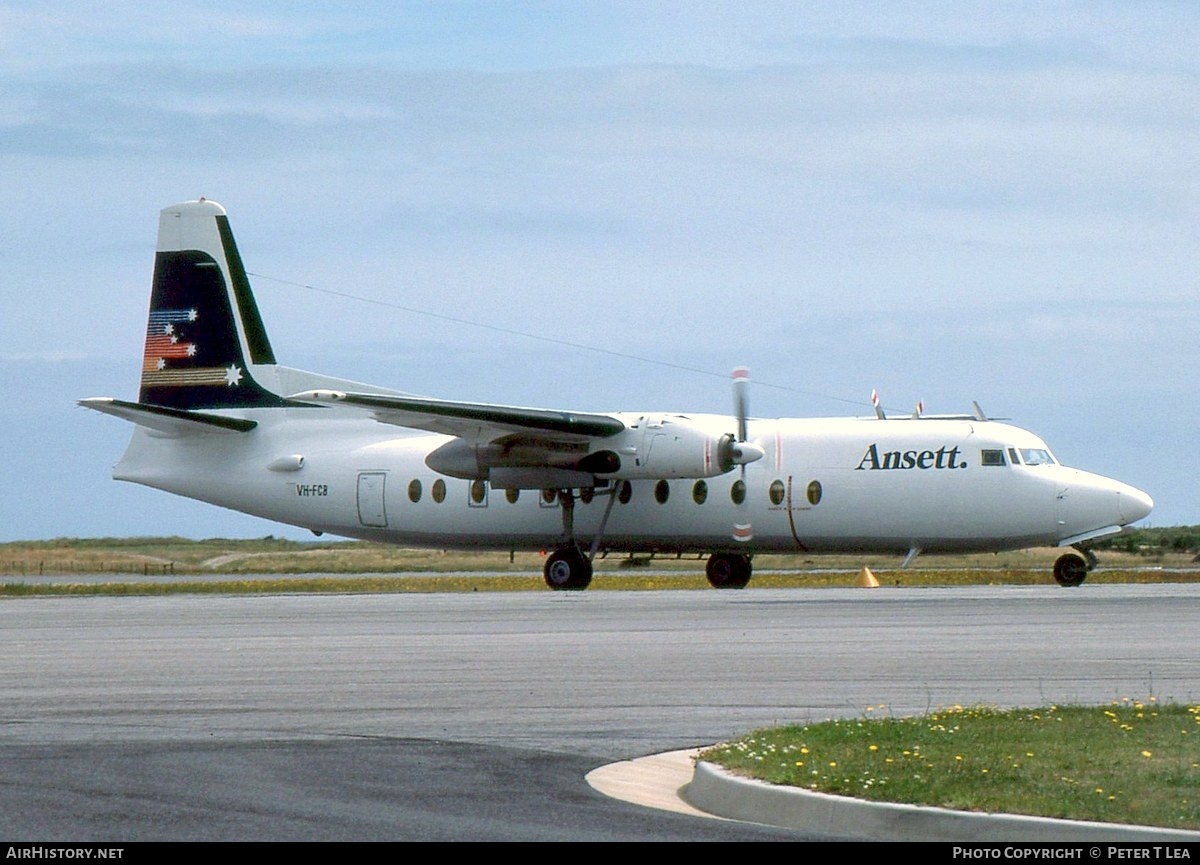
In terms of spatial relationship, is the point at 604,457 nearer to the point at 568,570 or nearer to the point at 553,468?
the point at 553,468

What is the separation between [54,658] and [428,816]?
38.3 ft

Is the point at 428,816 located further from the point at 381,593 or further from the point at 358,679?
the point at 381,593

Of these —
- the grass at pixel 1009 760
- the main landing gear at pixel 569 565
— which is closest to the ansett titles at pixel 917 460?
the main landing gear at pixel 569 565

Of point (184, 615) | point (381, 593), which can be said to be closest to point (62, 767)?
point (184, 615)

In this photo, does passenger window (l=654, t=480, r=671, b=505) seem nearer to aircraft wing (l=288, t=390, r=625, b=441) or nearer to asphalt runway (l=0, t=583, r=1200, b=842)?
aircraft wing (l=288, t=390, r=625, b=441)

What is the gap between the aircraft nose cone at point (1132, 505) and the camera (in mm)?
32125

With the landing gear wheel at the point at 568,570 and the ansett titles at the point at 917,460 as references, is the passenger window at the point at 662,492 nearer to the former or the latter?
the landing gear wheel at the point at 568,570

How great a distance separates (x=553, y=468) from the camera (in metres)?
34.6

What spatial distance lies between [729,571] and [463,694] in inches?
874

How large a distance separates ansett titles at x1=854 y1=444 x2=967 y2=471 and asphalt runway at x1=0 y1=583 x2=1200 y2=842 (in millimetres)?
5416

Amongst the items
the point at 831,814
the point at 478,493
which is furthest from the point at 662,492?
the point at 831,814

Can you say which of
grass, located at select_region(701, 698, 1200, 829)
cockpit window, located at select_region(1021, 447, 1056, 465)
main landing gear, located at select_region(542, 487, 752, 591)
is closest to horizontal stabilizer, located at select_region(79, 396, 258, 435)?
main landing gear, located at select_region(542, 487, 752, 591)

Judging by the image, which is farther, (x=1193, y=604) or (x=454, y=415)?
(x=454, y=415)
